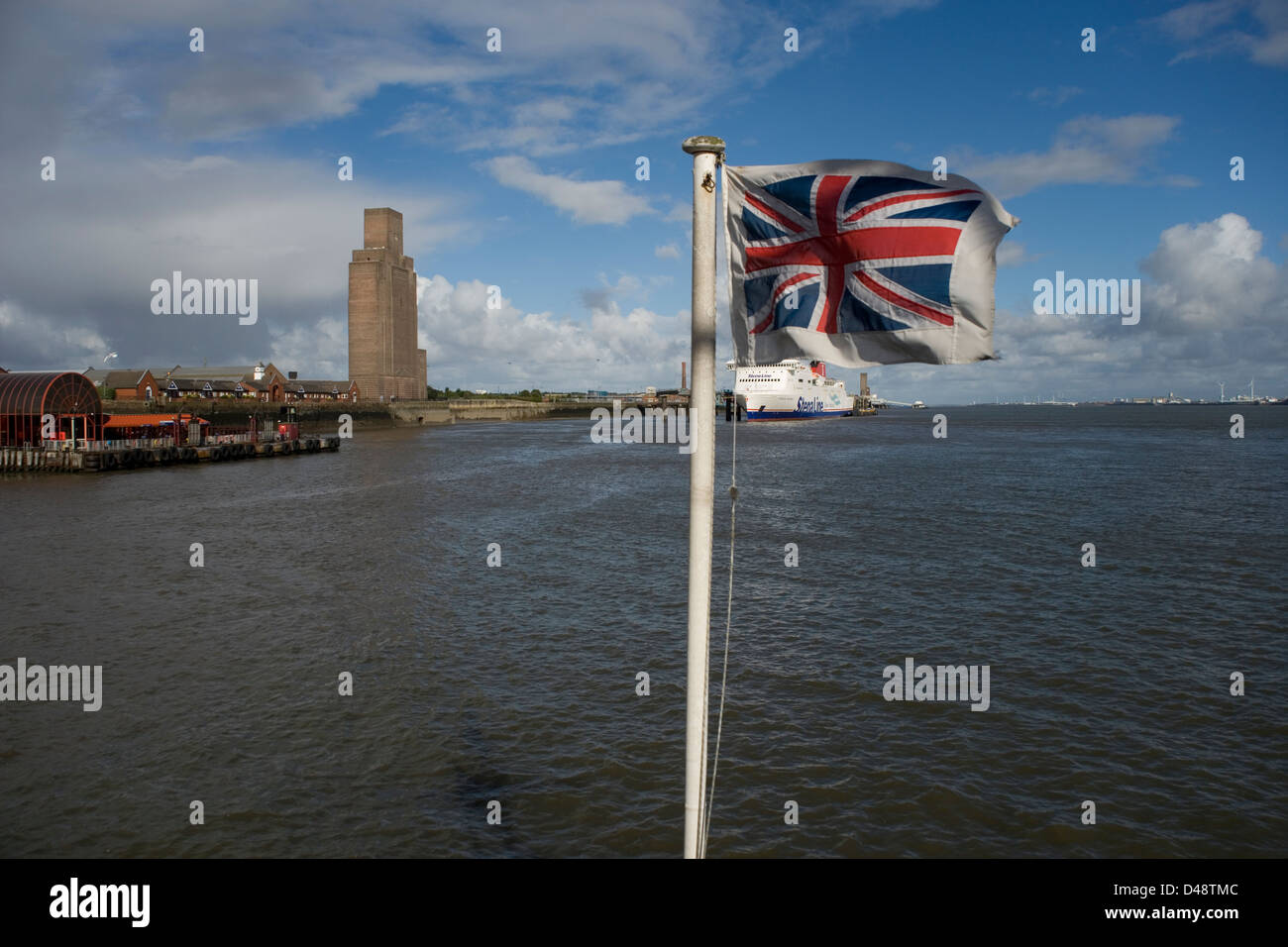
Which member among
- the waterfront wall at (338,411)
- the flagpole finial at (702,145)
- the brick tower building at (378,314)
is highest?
the brick tower building at (378,314)

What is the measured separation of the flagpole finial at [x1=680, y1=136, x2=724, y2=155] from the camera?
4.71 metres

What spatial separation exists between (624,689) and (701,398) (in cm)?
933

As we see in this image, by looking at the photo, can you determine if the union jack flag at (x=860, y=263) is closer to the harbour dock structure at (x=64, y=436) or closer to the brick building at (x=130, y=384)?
the harbour dock structure at (x=64, y=436)

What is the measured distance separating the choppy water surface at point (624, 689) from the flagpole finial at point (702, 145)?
6.85 meters

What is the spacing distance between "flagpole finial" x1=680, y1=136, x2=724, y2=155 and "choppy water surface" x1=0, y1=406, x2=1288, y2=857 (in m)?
6.85

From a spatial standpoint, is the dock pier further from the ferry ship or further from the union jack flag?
the ferry ship

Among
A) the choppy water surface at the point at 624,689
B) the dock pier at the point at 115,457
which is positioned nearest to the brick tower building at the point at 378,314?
the dock pier at the point at 115,457

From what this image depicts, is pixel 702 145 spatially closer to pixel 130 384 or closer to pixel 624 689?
pixel 624 689

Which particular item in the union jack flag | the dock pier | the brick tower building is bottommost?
the dock pier

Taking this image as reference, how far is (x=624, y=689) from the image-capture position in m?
13.0

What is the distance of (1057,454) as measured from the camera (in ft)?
227

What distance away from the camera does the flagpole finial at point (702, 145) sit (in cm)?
471

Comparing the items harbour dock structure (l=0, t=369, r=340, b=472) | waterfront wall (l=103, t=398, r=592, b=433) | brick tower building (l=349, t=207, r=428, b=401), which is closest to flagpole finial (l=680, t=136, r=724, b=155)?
harbour dock structure (l=0, t=369, r=340, b=472)
